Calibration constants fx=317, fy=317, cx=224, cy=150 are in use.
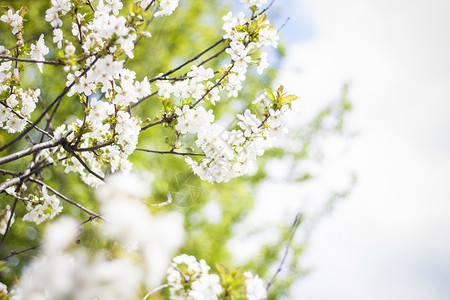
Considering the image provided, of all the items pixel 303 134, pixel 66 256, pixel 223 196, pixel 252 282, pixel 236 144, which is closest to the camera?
pixel 66 256

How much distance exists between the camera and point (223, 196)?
17.6 ft

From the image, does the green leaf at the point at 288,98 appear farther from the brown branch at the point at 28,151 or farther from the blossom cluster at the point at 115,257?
the brown branch at the point at 28,151

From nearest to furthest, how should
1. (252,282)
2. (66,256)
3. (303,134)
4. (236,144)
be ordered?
(66,256)
(252,282)
(236,144)
(303,134)

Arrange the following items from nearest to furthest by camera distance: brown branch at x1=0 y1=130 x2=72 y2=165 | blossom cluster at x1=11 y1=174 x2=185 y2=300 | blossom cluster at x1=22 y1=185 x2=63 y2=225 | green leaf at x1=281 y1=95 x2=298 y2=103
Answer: blossom cluster at x1=11 y1=174 x2=185 y2=300
brown branch at x1=0 y1=130 x2=72 y2=165
green leaf at x1=281 y1=95 x2=298 y2=103
blossom cluster at x1=22 y1=185 x2=63 y2=225

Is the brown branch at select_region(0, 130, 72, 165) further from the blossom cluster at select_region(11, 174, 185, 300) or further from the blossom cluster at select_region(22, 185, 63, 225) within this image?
the blossom cluster at select_region(11, 174, 185, 300)

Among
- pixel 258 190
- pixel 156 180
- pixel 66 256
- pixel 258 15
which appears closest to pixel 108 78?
pixel 258 15

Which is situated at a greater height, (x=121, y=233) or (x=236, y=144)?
(x=236, y=144)

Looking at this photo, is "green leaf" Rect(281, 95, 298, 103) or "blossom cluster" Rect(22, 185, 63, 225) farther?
"blossom cluster" Rect(22, 185, 63, 225)

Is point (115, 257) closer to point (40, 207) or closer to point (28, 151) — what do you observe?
point (28, 151)

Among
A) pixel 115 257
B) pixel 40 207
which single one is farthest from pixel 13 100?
pixel 115 257

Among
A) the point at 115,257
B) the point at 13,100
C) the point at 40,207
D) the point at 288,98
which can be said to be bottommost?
the point at 115,257

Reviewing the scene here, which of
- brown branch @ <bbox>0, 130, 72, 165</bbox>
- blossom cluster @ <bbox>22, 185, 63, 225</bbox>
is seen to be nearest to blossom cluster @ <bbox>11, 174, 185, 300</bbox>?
brown branch @ <bbox>0, 130, 72, 165</bbox>

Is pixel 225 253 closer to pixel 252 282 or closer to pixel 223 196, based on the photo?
pixel 223 196

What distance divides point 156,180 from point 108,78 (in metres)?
3.65
